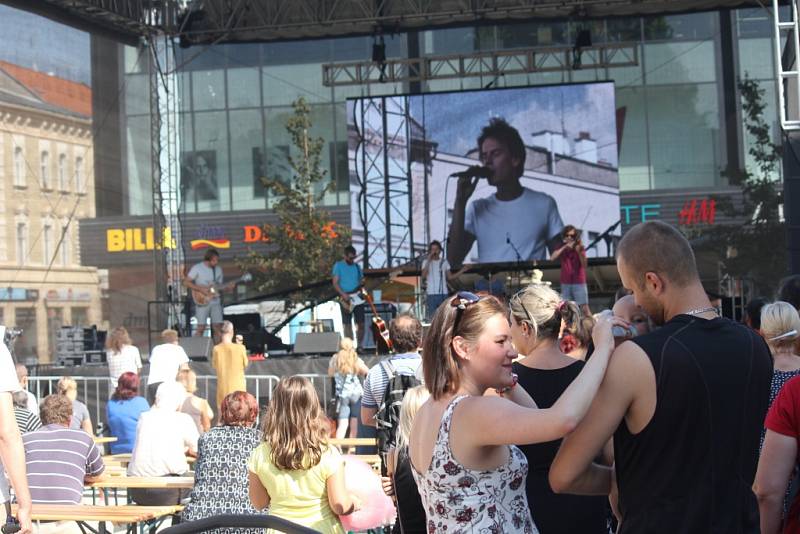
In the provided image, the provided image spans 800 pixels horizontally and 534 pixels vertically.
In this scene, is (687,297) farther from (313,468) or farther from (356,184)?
(356,184)

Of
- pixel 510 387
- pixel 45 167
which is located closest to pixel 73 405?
pixel 510 387

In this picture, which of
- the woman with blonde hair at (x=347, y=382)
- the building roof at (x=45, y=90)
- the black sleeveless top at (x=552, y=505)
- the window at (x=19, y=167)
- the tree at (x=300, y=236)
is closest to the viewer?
the black sleeveless top at (x=552, y=505)

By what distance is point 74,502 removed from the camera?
258 inches

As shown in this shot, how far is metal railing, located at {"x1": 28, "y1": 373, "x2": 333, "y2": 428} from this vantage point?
13.7 metres

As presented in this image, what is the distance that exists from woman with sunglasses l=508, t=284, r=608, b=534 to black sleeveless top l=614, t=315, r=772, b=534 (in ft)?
2.46

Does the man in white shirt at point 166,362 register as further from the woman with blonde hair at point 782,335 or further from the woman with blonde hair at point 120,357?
the woman with blonde hair at point 782,335

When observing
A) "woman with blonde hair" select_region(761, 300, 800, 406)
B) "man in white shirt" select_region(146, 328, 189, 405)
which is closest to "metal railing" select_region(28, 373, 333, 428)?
"man in white shirt" select_region(146, 328, 189, 405)

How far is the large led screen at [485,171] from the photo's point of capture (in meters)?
17.5

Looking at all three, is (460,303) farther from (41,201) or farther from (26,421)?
(41,201)

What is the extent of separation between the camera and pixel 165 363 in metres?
Result: 11.6

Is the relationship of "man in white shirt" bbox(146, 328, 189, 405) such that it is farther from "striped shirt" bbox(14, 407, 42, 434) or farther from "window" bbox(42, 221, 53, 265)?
"window" bbox(42, 221, 53, 265)

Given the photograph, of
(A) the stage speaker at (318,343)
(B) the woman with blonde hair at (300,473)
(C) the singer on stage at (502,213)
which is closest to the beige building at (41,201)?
(A) the stage speaker at (318,343)

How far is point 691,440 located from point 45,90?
20592 millimetres

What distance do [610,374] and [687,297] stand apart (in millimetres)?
275
